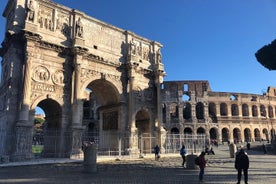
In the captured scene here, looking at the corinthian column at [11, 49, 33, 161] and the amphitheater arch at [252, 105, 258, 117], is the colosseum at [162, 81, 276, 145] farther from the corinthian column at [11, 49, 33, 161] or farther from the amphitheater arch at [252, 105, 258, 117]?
the corinthian column at [11, 49, 33, 161]

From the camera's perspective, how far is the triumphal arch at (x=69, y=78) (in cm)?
1302

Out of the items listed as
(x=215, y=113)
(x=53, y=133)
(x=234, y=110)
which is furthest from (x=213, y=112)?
(x=53, y=133)

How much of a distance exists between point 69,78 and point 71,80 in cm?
17

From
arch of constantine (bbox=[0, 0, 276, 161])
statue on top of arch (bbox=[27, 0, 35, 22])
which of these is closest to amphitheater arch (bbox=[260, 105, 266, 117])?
arch of constantine (bbox=[0, 0, 276, 161])

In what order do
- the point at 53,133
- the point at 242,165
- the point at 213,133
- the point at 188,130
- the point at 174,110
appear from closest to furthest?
the point at 242,165, the point at 53,133, the point at 188,130, the point at 213,133, the point at 174,110

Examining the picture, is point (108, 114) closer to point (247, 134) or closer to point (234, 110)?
point (234, 110)

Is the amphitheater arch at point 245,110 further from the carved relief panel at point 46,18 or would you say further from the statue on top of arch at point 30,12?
the statue on top of arch at point 30,12

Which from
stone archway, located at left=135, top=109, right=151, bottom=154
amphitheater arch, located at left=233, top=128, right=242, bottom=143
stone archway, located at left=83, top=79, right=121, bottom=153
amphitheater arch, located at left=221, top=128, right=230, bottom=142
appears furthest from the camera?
amphitheater arch, located at left=233, top=128, right=242, bottom=143

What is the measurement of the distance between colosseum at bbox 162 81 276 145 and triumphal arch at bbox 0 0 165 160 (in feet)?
54.3

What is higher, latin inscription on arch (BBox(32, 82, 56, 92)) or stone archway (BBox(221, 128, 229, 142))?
latin inscription on arch (BBox(32, 82, 56, 92))

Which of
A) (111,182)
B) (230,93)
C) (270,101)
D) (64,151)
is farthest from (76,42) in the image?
(270,101)

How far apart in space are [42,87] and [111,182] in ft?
27.6

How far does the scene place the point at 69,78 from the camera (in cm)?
1519

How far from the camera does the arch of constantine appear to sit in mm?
13031
